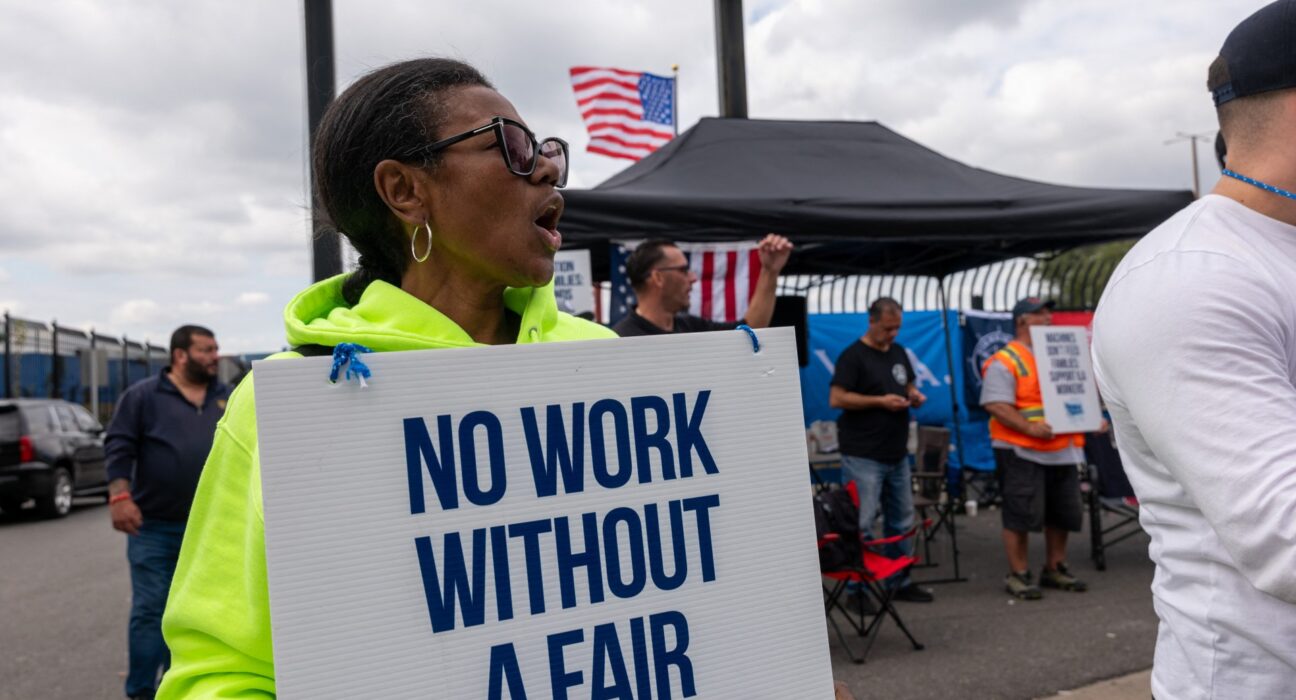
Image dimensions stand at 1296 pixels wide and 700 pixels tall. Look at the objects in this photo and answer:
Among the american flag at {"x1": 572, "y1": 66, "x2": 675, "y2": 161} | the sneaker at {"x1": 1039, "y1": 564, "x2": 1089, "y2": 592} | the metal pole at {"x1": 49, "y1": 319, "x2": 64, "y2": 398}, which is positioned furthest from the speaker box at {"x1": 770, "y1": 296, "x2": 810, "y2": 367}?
the metal pole at {"x1": 49, "y1": 319, "x2": 64, "y2": 398}

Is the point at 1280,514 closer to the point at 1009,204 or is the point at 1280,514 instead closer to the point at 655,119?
the point at 1009,204

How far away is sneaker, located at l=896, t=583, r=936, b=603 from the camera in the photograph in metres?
6.11

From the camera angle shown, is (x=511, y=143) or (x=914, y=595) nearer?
(x=511, y=143)

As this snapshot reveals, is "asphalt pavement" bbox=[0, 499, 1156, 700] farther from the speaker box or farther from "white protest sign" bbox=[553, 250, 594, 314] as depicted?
"white protest sign" bbox=[553, 250, 594, 314]

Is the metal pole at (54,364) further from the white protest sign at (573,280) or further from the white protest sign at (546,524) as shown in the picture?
the white protest sign at (546,524)

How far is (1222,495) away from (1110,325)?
0.30 meters

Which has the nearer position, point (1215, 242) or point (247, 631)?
point (247, 631)

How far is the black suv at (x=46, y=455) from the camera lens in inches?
453

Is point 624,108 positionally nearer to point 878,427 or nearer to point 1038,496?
point 878,427

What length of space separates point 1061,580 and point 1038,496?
0.67 m

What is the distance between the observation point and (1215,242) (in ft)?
4.27

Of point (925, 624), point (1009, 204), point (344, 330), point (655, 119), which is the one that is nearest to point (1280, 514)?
point (344, 330)

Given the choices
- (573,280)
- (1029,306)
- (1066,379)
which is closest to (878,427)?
(1066,379)

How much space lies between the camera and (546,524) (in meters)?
1.10
